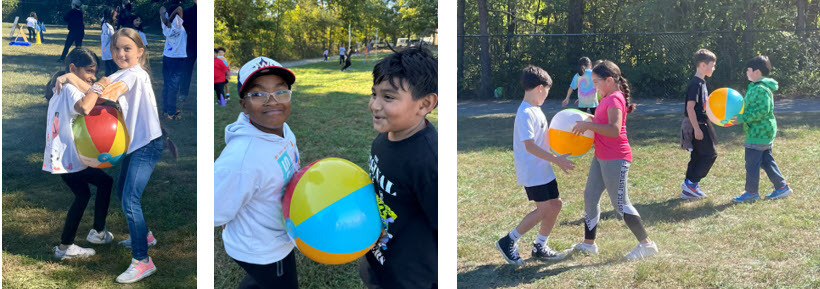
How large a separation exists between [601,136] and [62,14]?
2965 mm

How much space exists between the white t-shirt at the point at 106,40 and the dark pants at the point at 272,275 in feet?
4.60

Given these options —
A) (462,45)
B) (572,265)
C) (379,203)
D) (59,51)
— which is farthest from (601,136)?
(462,45)

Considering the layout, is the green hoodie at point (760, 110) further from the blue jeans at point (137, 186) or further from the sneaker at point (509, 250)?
the blue jeans at point (137, 186)

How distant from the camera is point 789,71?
648 cm

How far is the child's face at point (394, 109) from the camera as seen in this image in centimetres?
214

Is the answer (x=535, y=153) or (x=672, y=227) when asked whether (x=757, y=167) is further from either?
(x=535, y=153)

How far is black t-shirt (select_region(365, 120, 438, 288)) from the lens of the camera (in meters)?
2.11

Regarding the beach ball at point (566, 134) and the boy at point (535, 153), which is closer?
the boy at point (535, 153)

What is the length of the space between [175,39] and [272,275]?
1413 mm

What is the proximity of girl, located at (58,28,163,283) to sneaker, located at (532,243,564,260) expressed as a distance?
2189mm

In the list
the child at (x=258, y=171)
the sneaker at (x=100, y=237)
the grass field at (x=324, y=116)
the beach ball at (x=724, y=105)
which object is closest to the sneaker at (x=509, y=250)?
the grass field at (x=324, y=116)

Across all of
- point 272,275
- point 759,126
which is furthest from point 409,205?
point 759,126

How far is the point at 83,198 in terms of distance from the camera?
3.06 metres

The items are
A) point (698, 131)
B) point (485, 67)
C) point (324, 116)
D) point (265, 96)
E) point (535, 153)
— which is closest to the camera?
point (265, 96)
